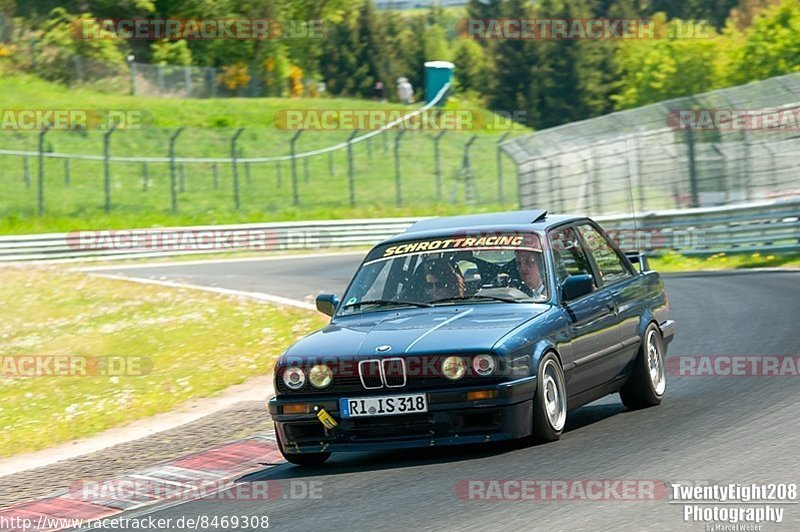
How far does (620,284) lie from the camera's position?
9508 millimetres

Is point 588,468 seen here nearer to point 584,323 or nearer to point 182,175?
point 584,323

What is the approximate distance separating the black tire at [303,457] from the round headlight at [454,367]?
1.13 metres

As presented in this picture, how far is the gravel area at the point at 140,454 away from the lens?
354 inches

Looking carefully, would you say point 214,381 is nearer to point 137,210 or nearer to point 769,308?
point 769,308

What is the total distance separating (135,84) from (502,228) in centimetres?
5519

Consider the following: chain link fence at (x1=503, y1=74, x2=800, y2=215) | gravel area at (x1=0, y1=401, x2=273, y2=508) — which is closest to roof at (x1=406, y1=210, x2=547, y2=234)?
gravel area at (x1=0, y1=401, x2=273, y2=508)

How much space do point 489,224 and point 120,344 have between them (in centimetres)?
951

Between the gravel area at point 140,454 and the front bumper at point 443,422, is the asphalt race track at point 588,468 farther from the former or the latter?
the gravel area at point 140,454

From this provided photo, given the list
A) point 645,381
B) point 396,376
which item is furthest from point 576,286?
point 396,376

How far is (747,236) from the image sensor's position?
24469 mm

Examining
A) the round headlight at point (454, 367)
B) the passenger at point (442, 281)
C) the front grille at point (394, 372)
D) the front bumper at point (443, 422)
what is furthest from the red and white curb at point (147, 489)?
the passenger at point (442, 281)

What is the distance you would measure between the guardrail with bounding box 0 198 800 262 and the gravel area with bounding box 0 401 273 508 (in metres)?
13.5

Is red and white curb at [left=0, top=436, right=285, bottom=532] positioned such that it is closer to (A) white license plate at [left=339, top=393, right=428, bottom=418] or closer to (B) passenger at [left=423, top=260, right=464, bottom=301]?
(A) white license plate at [left=339, top=393, right=428, bottom=418]

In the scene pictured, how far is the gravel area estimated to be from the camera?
29.5 feet
